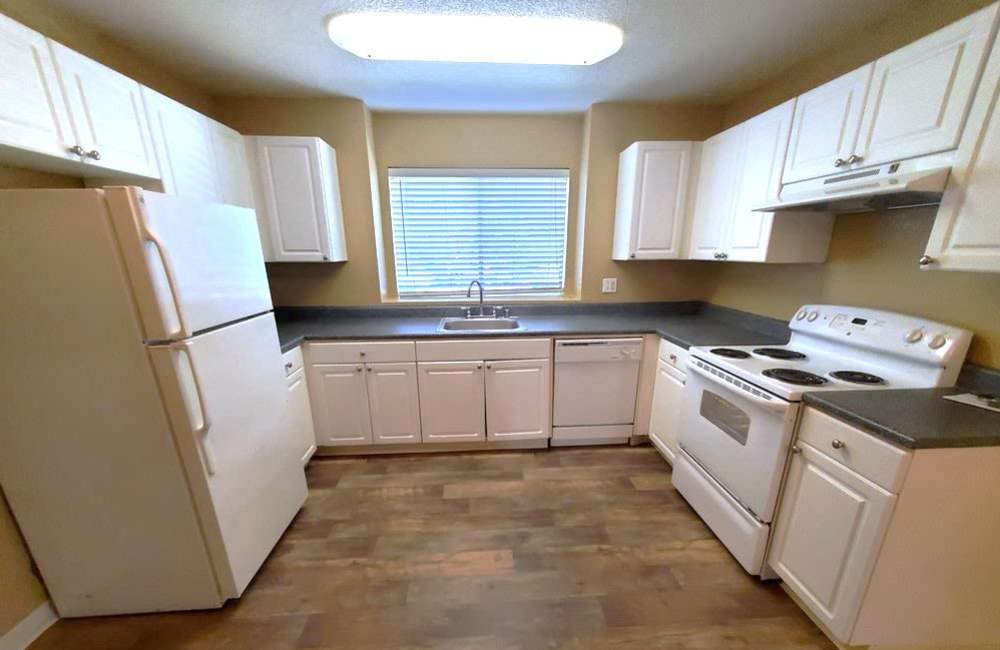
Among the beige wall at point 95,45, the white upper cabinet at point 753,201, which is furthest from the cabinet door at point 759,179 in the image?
the beige wall at point 95,45

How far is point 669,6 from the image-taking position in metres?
1.40

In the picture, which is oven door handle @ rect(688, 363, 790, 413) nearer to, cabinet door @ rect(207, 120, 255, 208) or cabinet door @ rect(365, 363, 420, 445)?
cabinet door @ rect(365, 363, 420, 445)

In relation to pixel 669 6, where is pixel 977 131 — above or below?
below

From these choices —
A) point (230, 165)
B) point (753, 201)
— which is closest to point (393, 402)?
point (230, 165)

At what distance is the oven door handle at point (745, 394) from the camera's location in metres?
1.29

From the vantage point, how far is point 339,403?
2271 mm

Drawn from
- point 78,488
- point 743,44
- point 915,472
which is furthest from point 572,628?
point 743,44

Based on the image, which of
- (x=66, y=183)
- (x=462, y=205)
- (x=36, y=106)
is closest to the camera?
(x=36, y=106)

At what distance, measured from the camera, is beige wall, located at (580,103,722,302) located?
2.47m

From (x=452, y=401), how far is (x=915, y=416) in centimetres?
212

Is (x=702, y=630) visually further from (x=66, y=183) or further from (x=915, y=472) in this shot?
(x=66, y=183)

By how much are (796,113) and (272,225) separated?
10.2ft

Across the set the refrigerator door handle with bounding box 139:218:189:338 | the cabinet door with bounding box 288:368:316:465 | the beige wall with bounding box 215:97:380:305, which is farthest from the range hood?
the cabinet door with bounding box 288:368:316:465

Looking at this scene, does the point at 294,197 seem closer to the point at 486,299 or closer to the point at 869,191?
the point at 486,299
